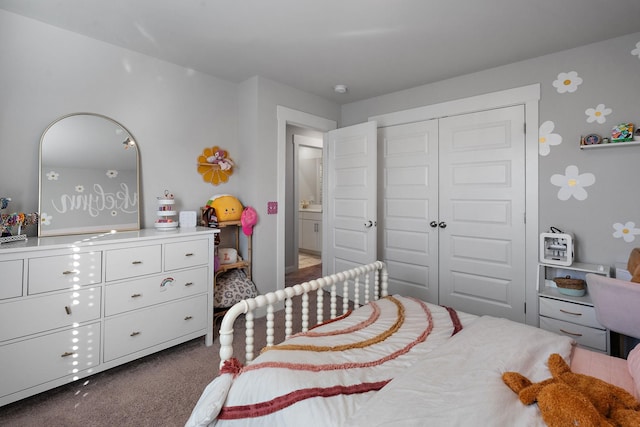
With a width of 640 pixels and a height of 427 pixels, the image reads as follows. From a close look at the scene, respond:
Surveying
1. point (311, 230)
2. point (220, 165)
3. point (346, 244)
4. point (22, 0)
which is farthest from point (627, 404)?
point (311, 230)

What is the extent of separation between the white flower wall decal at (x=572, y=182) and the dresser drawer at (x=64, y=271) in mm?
3543

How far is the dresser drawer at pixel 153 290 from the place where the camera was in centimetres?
210

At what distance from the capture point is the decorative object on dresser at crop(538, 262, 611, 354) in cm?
224

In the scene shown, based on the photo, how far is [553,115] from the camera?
8.71ft

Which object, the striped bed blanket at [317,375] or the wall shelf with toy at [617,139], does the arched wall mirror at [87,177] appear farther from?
the wall shelf with toy at [617,139]

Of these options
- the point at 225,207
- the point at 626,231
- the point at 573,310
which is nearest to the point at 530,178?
the point at 626,231

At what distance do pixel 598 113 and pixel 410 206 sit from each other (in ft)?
5.67

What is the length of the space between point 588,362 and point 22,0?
143 inches

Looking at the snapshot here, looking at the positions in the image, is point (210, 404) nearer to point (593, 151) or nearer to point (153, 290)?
point (153, 290)

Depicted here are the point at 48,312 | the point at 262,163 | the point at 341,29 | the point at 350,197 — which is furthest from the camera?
the point at 350,197

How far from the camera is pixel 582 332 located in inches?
90.1

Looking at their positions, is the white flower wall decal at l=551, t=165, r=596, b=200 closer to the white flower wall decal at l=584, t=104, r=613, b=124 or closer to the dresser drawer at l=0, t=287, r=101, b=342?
the white flower wall decal at l=584, t=104, r=613, b=124

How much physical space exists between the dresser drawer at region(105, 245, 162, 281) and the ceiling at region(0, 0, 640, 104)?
→ 1610mm

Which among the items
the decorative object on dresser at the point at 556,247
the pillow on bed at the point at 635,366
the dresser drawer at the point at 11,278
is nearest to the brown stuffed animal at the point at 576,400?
the pillow on bed at the point at 635,366
